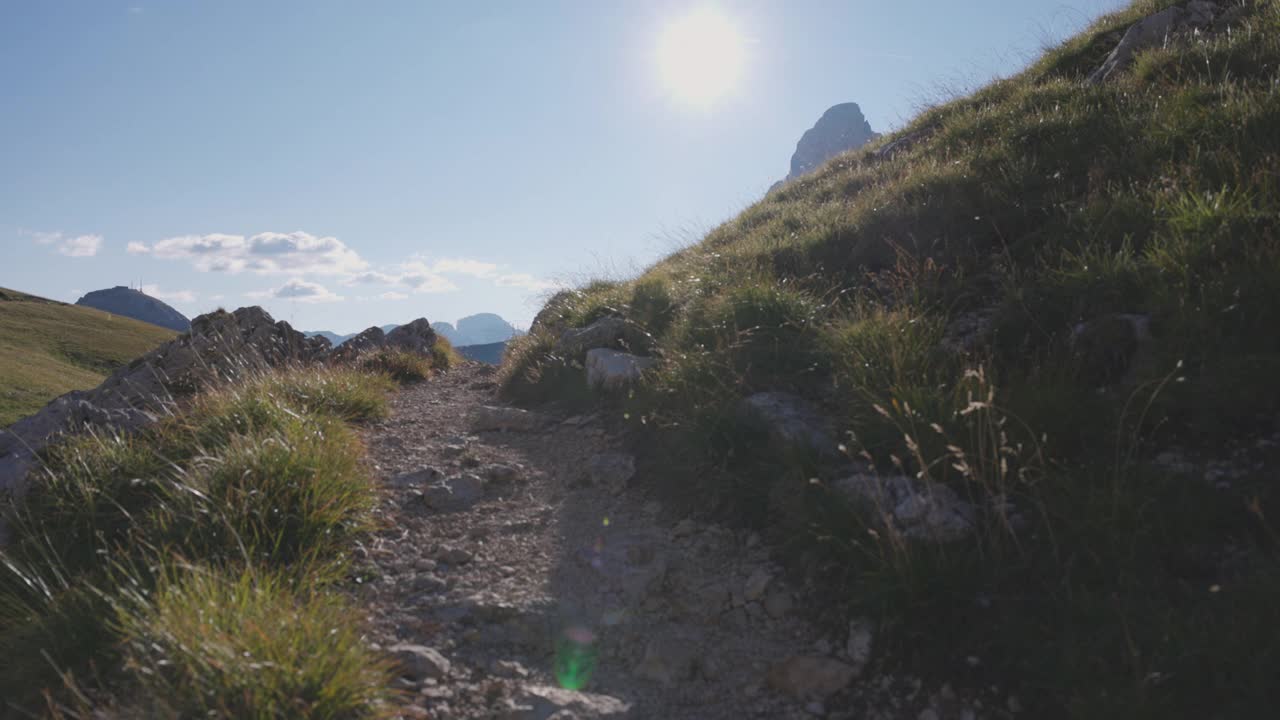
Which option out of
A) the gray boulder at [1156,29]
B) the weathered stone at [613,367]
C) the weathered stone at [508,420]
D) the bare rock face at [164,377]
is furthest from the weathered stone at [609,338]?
the gray boulder at [1156,29]

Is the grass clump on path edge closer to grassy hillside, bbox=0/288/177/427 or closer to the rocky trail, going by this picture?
the rocky trail

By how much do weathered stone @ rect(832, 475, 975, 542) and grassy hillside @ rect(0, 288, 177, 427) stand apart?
31.7m

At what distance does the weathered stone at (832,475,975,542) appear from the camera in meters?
3.42

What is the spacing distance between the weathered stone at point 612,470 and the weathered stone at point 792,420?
1.31 metres

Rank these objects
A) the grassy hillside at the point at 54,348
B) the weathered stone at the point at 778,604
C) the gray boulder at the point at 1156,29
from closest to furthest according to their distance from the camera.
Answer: the weathered stone at the point at 778,604
the gray boulder at the point at 1156,29
the grassy hillside at the point at 54,348

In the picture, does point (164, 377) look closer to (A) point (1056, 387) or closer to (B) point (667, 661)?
(B) point (667, 661)

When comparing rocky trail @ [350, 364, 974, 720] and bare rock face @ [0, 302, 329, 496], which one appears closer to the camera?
rocky trail @ [350, 364, 974, 720]

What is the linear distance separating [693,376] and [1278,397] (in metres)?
3.81

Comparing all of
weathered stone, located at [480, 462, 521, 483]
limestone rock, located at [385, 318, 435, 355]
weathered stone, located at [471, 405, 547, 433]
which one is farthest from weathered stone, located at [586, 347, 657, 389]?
limestone rock, located at [385, 318, 435, 355]

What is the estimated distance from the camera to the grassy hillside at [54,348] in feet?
97.5

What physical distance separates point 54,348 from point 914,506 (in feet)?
184

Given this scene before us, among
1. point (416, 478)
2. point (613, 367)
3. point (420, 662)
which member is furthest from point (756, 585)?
point (613, 367)

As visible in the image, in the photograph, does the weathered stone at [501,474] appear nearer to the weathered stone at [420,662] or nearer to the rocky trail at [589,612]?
the rocky trail at [589,612]

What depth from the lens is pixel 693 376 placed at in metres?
5.96
